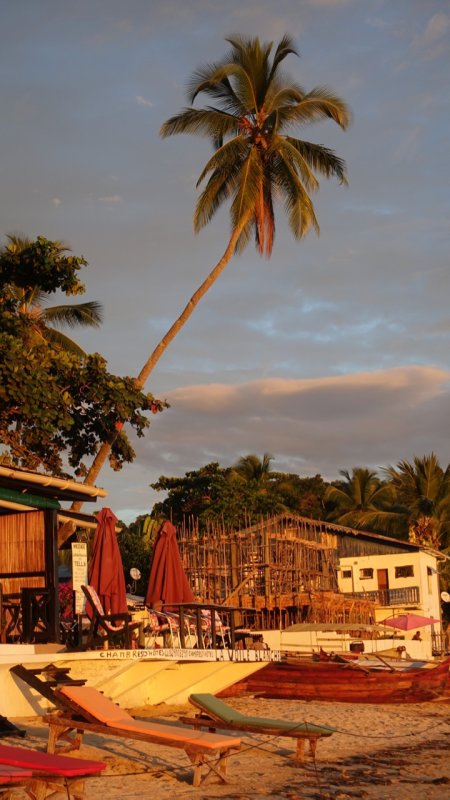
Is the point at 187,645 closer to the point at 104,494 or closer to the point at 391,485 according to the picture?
the point at 104,494

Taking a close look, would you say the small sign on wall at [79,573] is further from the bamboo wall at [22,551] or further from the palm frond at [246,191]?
the palm frond at [246,191]

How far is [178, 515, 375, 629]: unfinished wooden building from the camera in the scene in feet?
108

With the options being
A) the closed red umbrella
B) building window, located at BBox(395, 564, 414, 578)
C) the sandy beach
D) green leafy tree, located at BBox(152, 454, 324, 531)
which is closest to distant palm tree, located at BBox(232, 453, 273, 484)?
green leafy tree, located at BBox(152, 454, 324, 531)

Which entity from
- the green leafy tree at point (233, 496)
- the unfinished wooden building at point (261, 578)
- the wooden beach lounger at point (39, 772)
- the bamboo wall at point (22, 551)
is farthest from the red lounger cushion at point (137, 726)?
the green leafy tree at point (233, 496)

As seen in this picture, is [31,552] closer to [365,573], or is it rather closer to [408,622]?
[408,622]

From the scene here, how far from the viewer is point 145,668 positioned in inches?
589

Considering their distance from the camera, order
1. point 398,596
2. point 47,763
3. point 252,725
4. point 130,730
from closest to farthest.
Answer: point 47,763, point 130,730, point 252,725, point 398,596

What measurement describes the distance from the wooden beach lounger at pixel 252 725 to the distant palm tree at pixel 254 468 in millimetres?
46516

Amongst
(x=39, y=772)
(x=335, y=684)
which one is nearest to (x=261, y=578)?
(x=335, y=684)

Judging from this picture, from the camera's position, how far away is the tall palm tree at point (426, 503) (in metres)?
49.7

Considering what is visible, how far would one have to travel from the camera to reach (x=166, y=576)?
1727 centimetres

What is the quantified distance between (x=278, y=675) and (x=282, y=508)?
1230 inches

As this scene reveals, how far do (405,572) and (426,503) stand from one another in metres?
5.09

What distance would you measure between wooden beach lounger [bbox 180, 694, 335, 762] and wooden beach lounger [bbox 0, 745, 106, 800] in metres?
3.31
